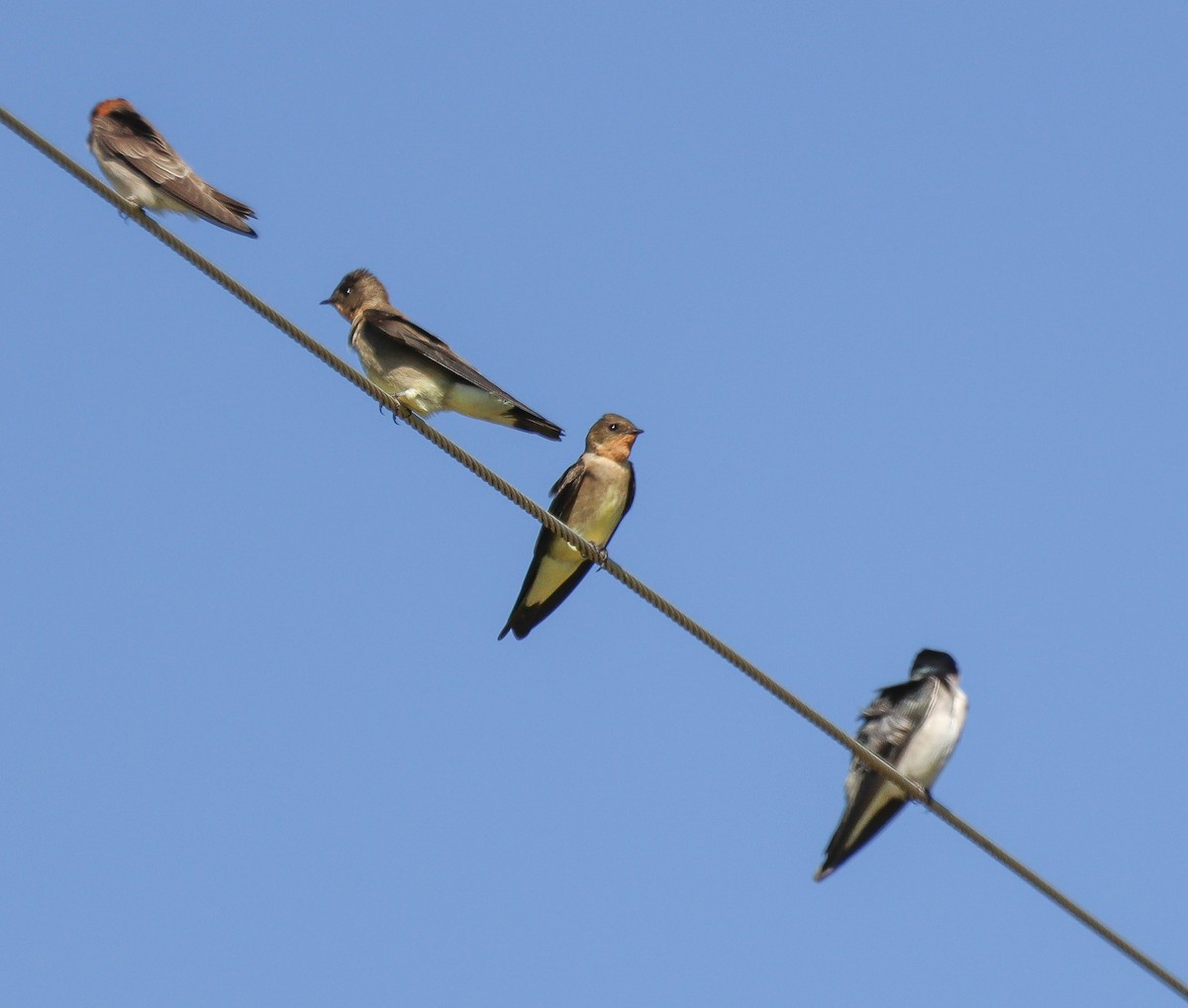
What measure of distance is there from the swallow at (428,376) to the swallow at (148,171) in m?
1.01

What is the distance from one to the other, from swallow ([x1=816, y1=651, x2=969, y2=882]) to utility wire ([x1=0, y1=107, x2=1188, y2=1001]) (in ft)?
3.22

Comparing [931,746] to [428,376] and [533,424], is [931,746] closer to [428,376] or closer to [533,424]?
[533,424]

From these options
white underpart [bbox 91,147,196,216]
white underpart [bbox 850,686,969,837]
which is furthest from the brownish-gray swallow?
white underpart [bbox 91,147,196,216]

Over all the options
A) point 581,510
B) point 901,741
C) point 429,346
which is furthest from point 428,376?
point 901,741

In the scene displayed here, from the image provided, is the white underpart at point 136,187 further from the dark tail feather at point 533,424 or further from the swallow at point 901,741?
the swallow at point 901,741

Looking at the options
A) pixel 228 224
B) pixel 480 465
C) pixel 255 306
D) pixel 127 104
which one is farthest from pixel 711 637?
pixel 127 104

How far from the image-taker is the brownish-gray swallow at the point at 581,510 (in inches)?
418

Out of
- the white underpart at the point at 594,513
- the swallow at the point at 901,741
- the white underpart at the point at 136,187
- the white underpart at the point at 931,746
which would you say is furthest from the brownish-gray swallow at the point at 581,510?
the white underpart at the point at 136,187

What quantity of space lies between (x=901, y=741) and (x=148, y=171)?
4.92 metres

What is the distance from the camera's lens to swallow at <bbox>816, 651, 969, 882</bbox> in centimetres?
842

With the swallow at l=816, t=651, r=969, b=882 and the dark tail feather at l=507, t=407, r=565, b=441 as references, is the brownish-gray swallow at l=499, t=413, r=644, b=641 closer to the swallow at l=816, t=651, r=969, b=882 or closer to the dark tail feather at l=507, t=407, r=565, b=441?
the dark tail feather at l=507, t=407, r=565, b=441

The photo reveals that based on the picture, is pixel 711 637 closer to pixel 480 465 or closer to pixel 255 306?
pixel 480 465

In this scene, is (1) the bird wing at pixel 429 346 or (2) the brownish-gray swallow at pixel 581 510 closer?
(1) the bird wing at pixel 429 346

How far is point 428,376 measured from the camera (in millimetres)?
9359
